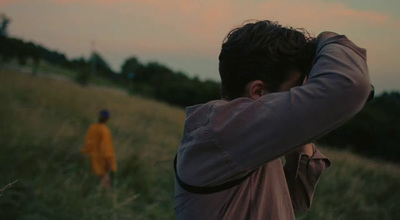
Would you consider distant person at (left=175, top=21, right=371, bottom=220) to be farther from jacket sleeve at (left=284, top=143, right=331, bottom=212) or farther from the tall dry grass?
the tall dry grass

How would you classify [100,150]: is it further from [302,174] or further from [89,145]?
[302,174]

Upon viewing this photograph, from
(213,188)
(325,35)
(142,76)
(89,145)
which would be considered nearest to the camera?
(213,188)

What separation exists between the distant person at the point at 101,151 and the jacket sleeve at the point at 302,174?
5797mm

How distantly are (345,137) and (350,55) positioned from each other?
23904mm

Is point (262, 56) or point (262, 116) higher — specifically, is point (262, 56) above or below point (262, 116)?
above

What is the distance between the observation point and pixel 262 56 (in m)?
1.13

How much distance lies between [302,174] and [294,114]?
47cm

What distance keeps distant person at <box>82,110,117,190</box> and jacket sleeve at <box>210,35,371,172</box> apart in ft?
20.1

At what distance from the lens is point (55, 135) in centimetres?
786

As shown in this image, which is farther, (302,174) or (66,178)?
(66,178)

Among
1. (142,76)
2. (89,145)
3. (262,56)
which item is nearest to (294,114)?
(262,56)

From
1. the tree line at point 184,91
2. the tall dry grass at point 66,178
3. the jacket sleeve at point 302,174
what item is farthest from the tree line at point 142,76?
the jacket sleeve at point 302,174

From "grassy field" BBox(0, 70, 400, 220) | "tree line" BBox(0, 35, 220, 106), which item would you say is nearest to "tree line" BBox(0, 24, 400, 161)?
"tree line" BBox(0, 35, 220, 106)

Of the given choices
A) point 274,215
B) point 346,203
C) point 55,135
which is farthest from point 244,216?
point 55,135
